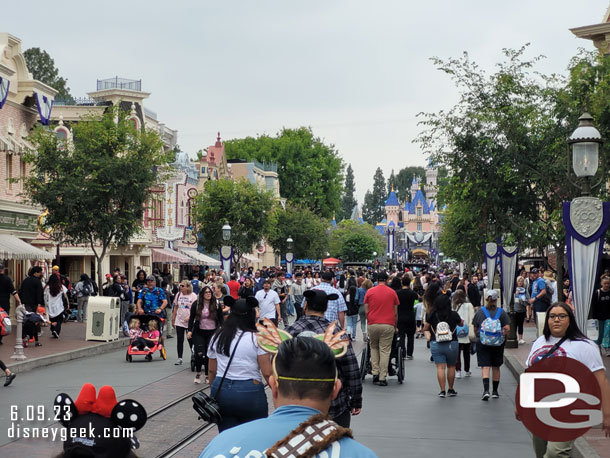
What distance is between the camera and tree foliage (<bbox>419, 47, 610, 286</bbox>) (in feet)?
75.9

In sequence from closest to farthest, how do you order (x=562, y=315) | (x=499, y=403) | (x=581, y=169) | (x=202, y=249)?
(x=562, y=315) → (x=581, y=169) → (x=499, y=403) → (x=202, y=249)

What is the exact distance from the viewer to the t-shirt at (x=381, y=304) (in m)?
14.7

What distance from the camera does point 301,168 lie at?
85188 millimetres

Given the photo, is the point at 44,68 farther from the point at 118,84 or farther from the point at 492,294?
the point at 492,294

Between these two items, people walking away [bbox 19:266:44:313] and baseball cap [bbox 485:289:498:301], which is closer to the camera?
baseball cap [bbox 485:289:498:301]

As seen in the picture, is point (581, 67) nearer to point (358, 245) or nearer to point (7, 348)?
point (7, 348)

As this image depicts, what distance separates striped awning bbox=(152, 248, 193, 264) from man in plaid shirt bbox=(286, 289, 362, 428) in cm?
4637

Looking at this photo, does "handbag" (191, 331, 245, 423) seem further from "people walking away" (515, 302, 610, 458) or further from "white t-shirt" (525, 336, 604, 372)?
"white t-shirt" (525, 336, 604, 372)

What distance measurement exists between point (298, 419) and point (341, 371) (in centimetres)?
429

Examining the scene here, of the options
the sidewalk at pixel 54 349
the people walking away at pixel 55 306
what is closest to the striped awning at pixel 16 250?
the sidewalk at pixel 54 349

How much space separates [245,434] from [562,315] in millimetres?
4985

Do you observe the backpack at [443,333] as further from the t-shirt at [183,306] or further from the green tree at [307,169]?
the green tree at [307,169]

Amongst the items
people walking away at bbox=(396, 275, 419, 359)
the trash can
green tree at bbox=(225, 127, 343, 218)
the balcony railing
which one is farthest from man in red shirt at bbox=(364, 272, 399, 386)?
green tree at bbox=(225, 127, 343, 218)

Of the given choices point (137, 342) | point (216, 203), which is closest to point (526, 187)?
point (137, 342)
